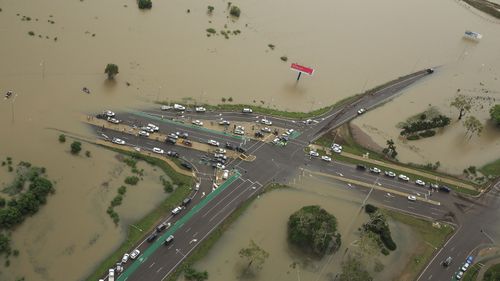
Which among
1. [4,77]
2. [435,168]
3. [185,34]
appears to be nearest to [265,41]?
[185,34]

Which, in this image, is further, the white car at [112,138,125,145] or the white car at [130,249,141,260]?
the white car at [112,138,125,145]

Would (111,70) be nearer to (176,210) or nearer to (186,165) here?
(186,165)

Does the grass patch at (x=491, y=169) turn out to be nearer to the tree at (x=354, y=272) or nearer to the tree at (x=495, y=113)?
the tree at (x=495, y=113)

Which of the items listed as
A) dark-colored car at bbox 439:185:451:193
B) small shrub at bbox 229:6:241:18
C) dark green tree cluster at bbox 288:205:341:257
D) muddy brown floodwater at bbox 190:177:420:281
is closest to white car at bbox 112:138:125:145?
muddy brown floodwater at bbox 190:177:420:281

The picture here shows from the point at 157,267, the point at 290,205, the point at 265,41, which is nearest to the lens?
the point at 157,267

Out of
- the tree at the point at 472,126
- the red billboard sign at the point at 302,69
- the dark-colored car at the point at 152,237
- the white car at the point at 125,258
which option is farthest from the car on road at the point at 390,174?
the white car at the point at 125,258

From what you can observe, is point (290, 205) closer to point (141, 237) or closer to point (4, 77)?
point (141, 237)

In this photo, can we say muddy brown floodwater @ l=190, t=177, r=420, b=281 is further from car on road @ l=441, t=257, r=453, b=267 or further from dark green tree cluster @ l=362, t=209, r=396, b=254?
car on road @ l=441, t=257, r=453, b=267
